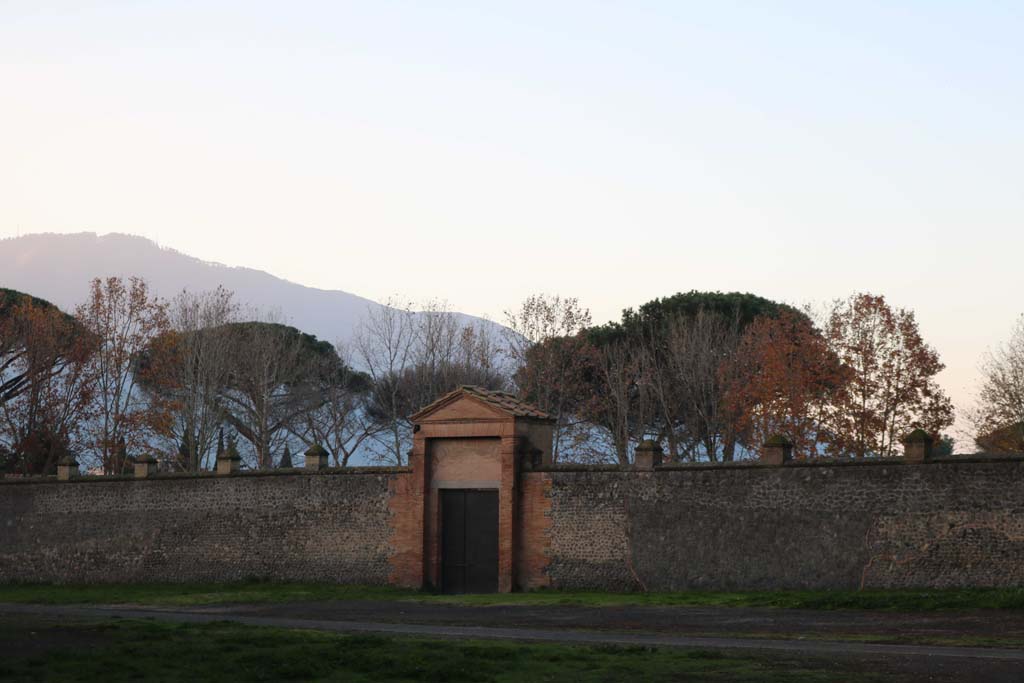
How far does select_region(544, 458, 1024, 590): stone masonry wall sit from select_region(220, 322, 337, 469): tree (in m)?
30.2

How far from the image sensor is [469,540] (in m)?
29.4

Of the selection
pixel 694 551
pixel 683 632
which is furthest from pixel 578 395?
pixel 683 632

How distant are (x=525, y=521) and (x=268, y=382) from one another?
33.0 m

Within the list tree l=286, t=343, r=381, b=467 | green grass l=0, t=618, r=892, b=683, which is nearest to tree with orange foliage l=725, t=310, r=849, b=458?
tree l=286, t=343, r=381, b=467

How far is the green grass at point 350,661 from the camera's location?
13461 mm

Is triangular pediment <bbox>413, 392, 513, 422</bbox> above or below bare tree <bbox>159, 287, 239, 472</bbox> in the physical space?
below

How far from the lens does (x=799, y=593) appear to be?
24.1 metres

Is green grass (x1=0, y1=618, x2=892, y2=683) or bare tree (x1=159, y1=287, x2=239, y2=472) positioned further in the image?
bare tree (x1=159, y1=287, x2=239, y2=472)

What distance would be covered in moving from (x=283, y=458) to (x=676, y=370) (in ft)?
70.0

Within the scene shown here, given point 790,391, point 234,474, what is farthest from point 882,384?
point 234,474

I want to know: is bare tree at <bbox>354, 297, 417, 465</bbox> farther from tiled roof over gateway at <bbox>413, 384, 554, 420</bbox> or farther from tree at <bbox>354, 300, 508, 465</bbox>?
tiled roof over gateway at <bbox>413, 384, 554, 420</bbox>

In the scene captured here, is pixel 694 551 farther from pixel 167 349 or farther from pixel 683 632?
pixel 167 349

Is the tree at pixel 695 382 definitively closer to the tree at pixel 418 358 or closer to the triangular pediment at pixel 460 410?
the tree at pixel 418 358

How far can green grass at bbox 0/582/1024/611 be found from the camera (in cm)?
2194
